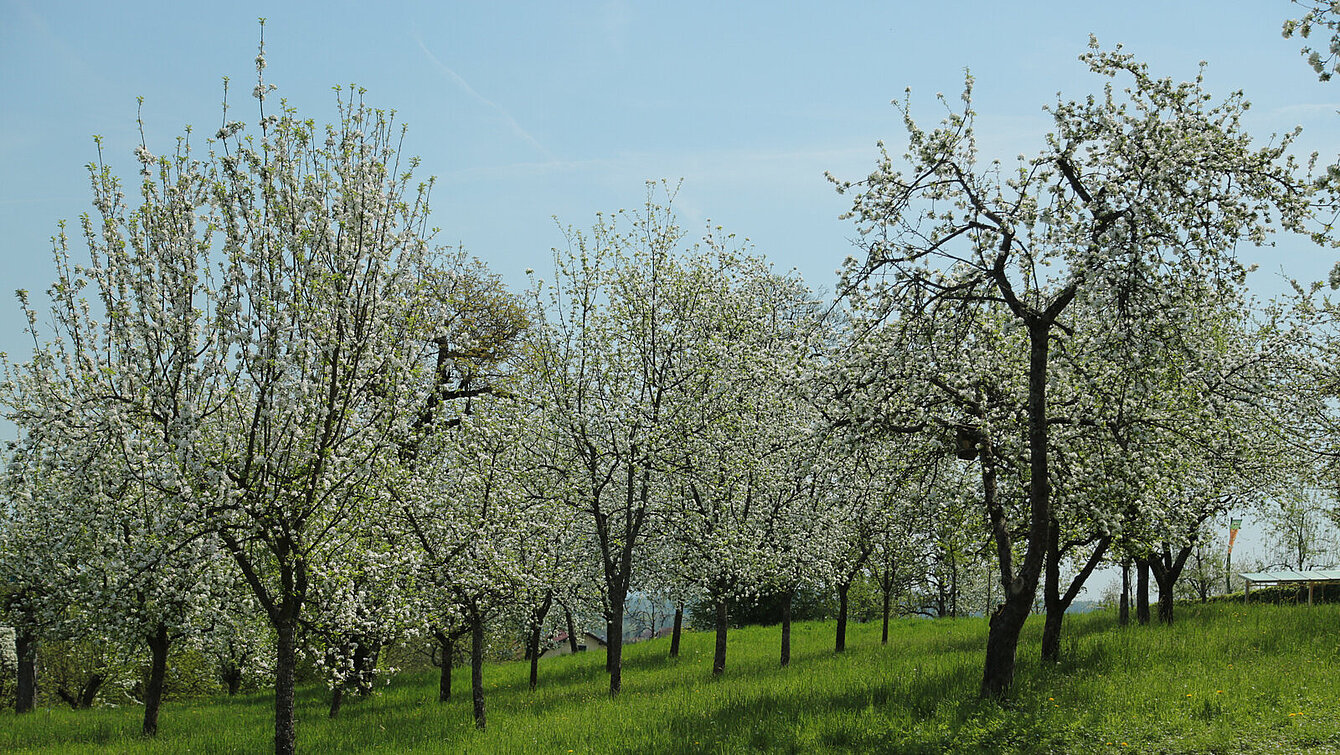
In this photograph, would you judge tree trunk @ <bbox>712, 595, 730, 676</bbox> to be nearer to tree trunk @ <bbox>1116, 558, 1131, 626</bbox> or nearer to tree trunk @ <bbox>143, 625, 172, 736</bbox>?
tree trunk @ <bbox>1116, 558, 1131, 626</bbox>

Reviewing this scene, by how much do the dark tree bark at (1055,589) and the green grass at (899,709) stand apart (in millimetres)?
373

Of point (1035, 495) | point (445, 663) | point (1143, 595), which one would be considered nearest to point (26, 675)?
point (445, 663)

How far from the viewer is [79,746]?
17484mm

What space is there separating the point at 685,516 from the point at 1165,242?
13.4 meters

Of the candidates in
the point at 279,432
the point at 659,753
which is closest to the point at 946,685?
the point at 659,753

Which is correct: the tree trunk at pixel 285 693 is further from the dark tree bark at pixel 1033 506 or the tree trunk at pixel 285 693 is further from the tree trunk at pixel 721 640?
the tree trunk at pixel 721 640

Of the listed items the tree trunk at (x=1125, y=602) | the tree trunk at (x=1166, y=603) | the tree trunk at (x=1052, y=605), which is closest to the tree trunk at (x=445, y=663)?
the tree trunk at (x=1052, y=605)

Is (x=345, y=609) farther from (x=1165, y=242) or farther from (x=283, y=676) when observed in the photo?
(x=1165, y=242)

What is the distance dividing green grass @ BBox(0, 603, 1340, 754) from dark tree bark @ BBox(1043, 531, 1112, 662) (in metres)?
0.37

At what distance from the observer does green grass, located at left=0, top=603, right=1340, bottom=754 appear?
1143 cm

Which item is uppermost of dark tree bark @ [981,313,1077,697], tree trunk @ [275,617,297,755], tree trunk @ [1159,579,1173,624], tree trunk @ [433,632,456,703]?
dark tree bark @ [981,313,1077,697]

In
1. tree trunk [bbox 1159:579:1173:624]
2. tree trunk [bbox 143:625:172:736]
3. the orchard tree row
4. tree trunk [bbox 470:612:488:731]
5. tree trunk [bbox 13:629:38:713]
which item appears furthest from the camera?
tree trunk [bbox 13:629:38:713]

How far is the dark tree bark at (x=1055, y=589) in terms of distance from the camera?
50.0 feet

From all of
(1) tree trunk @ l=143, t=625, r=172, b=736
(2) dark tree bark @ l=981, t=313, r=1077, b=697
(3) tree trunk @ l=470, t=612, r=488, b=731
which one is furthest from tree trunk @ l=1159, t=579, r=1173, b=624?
(1) tree trunk @ l=143, t=625, r=172, b=736
